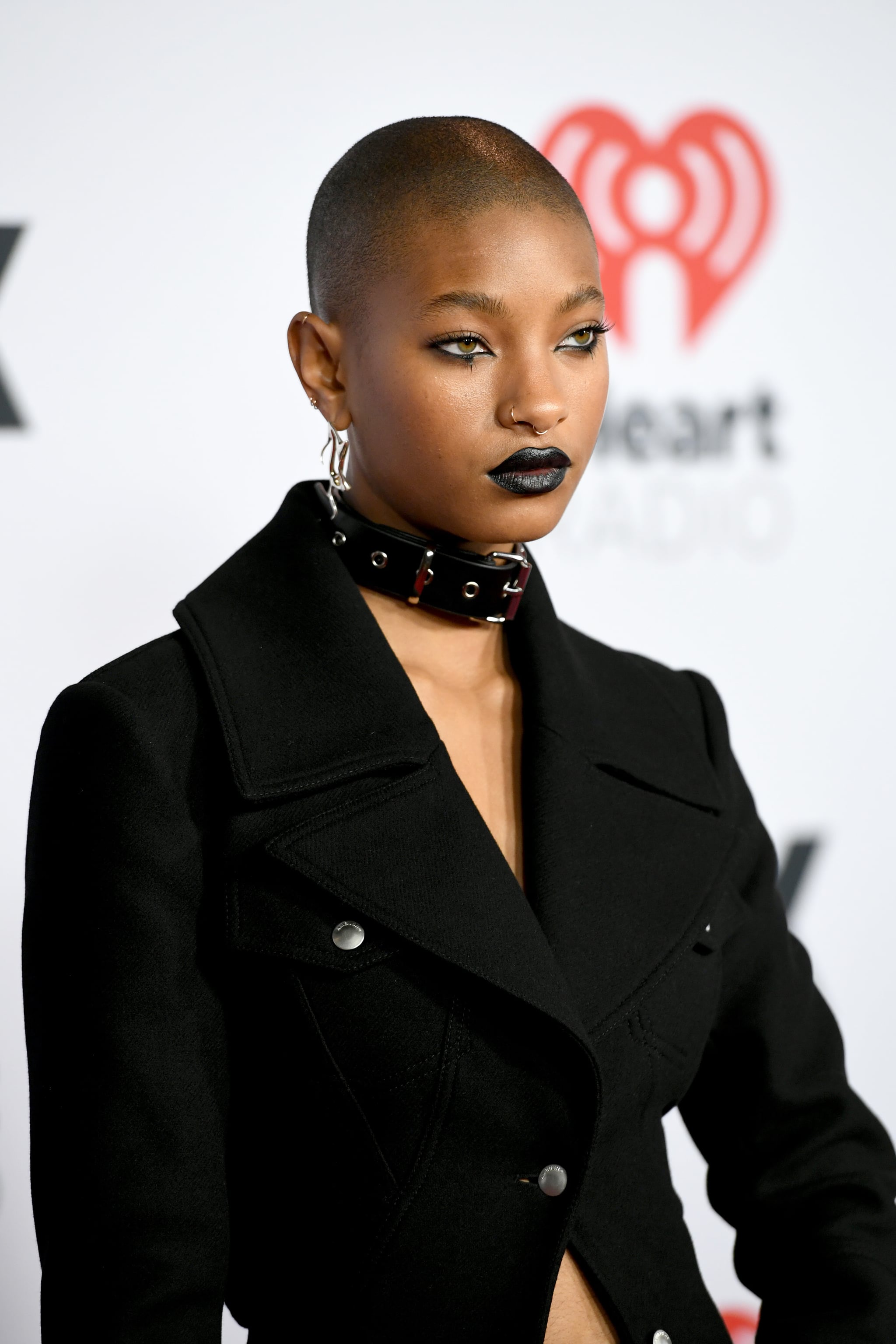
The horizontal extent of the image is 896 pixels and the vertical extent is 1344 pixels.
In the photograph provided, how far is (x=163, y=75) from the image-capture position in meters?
1.61

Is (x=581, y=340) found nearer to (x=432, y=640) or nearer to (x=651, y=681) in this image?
(x=432, y=640)

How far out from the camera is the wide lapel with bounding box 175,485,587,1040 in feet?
2.90

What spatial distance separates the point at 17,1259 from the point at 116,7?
55.6 inches

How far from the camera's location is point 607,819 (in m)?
1.03

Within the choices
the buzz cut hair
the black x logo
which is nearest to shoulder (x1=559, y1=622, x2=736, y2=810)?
the buzz cut hair

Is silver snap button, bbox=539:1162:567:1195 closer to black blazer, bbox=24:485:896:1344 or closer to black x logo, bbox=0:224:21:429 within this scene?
Answer: black blazer, bbox=24:485:896:1344

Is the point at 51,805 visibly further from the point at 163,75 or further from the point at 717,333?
the point at 717,333

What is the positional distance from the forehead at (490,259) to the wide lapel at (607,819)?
0.92 feet

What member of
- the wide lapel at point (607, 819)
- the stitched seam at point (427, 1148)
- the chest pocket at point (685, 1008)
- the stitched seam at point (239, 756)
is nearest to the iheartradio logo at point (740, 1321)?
the chest pocket at point (685, 1008)

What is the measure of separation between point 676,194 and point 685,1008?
4.04 feet

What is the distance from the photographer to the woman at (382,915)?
854mm

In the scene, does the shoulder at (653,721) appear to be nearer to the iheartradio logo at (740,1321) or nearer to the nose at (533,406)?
the nose at (533,406)

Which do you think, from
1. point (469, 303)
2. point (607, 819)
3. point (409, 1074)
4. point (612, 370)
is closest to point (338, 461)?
point (469, 303)

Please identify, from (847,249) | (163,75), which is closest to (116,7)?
(163,75)
